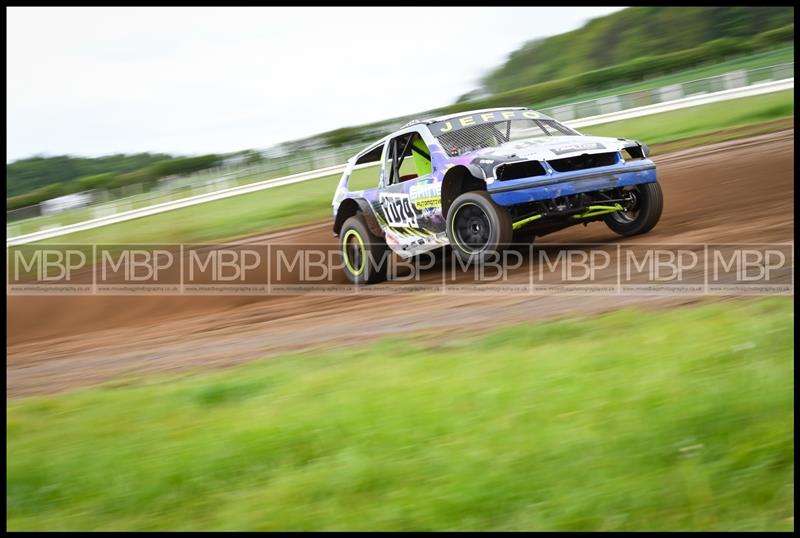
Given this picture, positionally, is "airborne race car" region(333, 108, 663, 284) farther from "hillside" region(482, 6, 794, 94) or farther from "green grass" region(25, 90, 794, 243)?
"hillside" region(482, 6, 794, 94)

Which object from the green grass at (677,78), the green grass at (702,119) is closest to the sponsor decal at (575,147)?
the green grass at (702,119)

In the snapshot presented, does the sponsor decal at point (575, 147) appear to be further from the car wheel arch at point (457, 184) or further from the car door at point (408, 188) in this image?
the car door at point (408, 188)

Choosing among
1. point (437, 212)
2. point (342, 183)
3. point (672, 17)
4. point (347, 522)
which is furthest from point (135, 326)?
point (672, 17)

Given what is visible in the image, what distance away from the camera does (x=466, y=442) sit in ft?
13.2

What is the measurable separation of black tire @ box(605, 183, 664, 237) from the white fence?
15.0 m

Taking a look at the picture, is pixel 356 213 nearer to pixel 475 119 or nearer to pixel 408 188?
pixel 408 188

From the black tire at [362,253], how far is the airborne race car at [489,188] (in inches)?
0.5

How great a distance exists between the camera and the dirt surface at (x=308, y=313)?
7031 mm

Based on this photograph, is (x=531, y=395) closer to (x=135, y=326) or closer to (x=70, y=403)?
(x=70, y=403)

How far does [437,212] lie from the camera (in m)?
8.81

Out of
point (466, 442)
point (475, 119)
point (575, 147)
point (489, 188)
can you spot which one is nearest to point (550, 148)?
point (575, 147)

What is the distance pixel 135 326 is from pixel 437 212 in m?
3.98

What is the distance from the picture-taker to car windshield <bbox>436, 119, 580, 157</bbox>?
8.83 metres

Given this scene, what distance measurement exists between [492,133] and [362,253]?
211cm
